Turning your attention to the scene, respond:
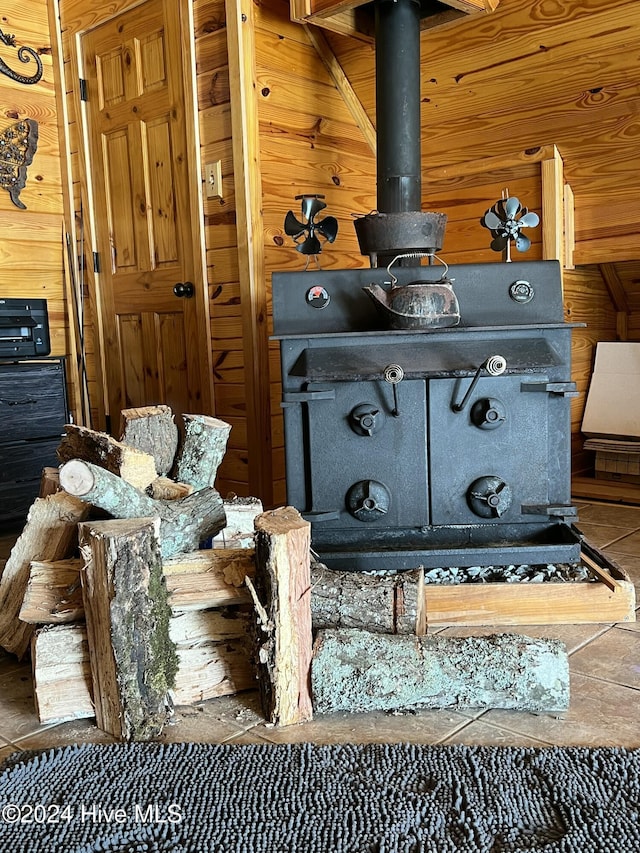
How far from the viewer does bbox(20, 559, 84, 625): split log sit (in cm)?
147

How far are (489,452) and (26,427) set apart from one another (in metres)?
1.77

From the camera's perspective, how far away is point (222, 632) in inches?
61.3

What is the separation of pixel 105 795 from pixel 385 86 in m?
2.00

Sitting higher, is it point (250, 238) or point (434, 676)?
point (250, 238)

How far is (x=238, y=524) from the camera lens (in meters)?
1.90

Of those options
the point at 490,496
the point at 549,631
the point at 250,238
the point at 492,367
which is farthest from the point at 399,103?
the point at 549,631

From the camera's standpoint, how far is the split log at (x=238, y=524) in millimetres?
1811

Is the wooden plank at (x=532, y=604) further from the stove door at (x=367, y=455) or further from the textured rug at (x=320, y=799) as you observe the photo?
the textured rug at (x=320, y=799)

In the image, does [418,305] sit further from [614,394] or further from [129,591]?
[614,394]

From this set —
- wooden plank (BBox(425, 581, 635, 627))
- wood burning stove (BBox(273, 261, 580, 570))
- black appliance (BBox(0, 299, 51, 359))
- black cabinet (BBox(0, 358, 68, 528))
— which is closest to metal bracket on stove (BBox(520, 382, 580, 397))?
wood burning stove (BBox(273, 261, 580, 570))

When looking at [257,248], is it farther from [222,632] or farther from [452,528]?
[222,632]

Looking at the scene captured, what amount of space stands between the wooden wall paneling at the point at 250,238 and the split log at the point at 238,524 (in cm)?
84

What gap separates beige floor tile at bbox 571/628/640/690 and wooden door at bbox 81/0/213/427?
1684 millimetres

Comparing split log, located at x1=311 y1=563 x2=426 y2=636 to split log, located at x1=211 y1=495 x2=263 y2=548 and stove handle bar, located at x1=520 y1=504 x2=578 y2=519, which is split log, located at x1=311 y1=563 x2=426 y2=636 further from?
stove handle bar, located at x1=520 y1=504 x2=578 y2=519
